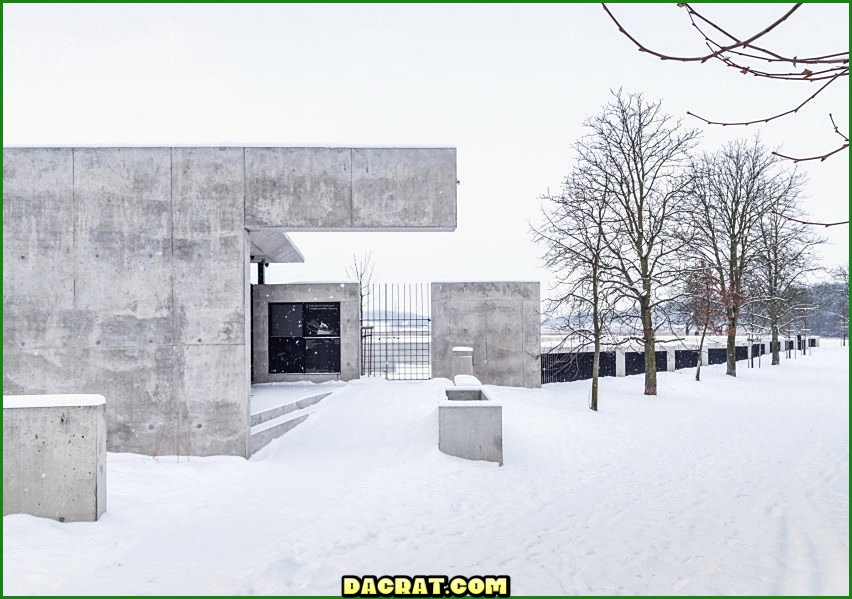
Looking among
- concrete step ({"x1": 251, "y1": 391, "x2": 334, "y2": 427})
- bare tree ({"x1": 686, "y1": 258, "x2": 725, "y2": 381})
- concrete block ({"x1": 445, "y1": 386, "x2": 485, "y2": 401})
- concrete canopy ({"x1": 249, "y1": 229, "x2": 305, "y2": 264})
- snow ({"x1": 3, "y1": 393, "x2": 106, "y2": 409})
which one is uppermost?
concrete canopy ({"x1": 249, "y1": 229, "x2": 305, "y2": 264})

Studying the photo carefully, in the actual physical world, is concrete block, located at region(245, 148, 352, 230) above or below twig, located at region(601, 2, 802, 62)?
above

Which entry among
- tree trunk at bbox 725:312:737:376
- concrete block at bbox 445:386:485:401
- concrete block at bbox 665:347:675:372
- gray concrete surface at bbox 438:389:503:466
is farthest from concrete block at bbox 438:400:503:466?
concrete block at bbox 665:347:675:372

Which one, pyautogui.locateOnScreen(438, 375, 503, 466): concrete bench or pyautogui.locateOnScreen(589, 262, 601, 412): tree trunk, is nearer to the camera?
pyautogui.locateOnScreen(438, 375, 503, 466): concrete bench

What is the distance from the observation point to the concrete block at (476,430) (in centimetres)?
806

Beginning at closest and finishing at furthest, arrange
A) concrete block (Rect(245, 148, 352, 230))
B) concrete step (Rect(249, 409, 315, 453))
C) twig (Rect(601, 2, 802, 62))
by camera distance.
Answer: twig (Rect(601, 2, 802, 62)) → concrete block (Rect(245, 148, 352, 230)) → concrete step (Rect(249, 409, 315, 453))

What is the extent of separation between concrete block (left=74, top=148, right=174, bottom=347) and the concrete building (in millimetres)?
16

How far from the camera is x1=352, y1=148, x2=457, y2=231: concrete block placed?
27.6 feet

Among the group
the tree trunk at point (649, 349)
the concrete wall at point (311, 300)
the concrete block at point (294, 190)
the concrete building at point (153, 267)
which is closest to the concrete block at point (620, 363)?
the tree trunk at point (649, 349)

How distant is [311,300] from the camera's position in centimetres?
1631

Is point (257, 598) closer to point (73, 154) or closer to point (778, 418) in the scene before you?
point (73, 154)

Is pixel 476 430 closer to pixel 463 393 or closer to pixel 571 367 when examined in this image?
pixel 463 393

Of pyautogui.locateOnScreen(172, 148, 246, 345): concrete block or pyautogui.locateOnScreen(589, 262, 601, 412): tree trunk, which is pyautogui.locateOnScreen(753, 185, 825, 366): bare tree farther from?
pyautogui.locateOnScreen(172, 148, 246, 345): concrete block

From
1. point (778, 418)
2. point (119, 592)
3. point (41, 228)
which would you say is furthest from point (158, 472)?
point (778, 418)

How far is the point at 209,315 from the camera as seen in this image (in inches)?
323
